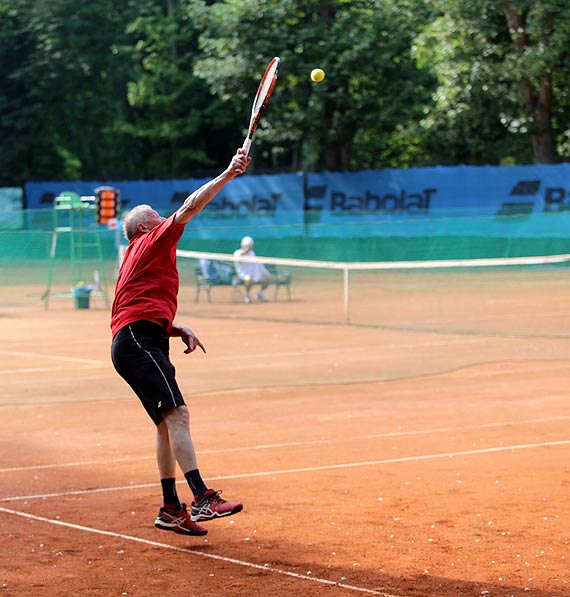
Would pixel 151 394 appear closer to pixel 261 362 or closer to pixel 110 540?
pixel 110 540

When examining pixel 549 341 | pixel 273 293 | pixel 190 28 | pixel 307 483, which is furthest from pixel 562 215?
pixel 190 28

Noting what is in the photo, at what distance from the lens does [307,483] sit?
8219 millimetres

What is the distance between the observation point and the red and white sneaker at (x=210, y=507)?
6.42 m

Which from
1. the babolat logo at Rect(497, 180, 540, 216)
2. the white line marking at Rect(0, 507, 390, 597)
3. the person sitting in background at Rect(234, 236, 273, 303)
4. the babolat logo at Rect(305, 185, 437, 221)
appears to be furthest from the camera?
the babolat logo at Rect(305, 185, 437, 221)

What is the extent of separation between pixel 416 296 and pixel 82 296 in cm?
715

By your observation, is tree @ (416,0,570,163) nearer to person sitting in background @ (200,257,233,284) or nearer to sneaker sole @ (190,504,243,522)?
person sitting in background @ (200,257,233,284)

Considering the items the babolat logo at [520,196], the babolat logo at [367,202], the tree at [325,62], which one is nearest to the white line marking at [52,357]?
the babolat logo at [367,202]

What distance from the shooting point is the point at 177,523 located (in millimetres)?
6668

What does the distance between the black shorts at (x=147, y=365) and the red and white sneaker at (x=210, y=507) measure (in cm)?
50

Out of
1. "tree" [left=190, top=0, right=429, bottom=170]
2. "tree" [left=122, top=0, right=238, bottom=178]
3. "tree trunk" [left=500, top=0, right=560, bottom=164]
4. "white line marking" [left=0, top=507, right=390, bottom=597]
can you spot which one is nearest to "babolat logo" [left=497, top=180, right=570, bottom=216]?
"tree trunk" [left=500, top=0, right=560, bottom=164]

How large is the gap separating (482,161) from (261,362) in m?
25.0

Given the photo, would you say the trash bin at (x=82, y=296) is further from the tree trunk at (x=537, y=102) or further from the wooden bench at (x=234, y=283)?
the tree trunk at (x=537, y=102)

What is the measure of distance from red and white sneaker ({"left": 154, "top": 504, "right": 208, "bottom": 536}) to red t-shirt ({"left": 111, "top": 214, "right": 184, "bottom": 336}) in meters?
1.05

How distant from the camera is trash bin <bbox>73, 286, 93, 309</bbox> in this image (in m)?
25.7
